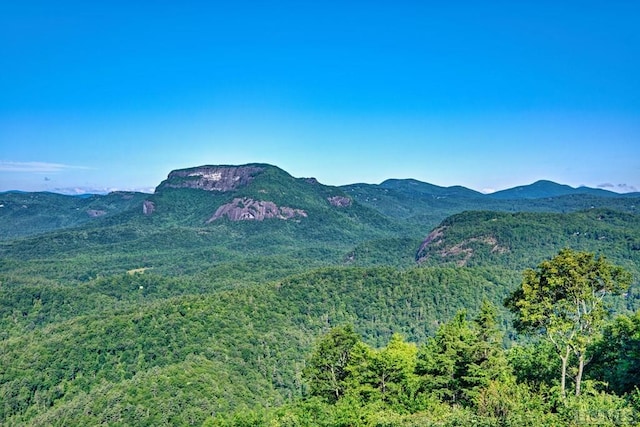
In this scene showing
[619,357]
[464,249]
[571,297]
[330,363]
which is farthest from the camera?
[464,249]

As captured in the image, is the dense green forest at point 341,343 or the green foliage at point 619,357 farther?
the green foliage at point 619,357

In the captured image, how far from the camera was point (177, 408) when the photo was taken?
61.2 metres

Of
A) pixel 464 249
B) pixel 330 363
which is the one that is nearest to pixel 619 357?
pixel 330 363

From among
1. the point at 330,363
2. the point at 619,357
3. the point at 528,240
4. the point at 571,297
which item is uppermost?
the point at 528,240

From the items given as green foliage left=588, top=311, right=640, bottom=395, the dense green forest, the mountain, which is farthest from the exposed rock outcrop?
green foliage left=588, top=311, right=640, bottom=395

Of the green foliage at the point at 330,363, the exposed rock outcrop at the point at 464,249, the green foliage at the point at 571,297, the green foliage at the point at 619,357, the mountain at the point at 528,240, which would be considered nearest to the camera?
the green foliage at the point at 571,297

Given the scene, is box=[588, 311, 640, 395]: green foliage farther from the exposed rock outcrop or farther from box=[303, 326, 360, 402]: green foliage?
the exposed rock outcrop

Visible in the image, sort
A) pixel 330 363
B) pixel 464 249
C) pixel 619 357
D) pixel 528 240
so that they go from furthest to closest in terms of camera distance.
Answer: pixel 464 249 < pixel 528 240 < pixel 330 363 < pixel 619 357

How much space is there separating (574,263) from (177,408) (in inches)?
1996

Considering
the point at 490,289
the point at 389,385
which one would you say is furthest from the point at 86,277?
the point at 389,385

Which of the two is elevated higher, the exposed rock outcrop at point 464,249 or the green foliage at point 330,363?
the exposed rock outcrop at point 464,249

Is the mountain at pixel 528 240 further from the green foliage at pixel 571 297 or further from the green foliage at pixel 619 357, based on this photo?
the green foliage at pixel 571 297

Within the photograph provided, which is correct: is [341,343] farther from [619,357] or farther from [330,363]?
[619,357]

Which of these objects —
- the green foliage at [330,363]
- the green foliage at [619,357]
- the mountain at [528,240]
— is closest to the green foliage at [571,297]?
the green foliage at [619,357]
